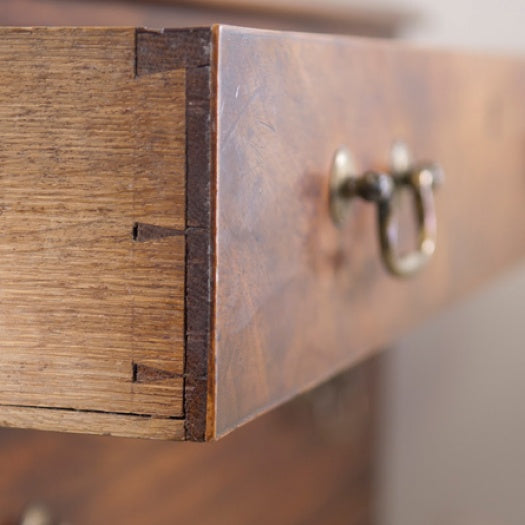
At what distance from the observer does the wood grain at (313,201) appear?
361 millimetres

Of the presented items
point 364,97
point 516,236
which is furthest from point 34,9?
point 516,236

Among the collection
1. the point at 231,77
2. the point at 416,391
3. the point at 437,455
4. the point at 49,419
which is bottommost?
the point at 437,455

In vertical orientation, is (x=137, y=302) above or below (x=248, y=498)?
above

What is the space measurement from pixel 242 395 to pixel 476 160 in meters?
0.35

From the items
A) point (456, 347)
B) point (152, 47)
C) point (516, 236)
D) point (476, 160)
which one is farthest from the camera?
point (456, 347)

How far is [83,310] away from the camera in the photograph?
0.36 m

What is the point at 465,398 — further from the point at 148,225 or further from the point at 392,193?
the point at 148,225

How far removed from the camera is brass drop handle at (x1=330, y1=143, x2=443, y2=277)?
459mm

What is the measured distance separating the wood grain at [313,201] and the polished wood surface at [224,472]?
21cm

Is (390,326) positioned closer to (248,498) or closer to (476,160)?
(476,160)

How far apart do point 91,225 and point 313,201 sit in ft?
0.38

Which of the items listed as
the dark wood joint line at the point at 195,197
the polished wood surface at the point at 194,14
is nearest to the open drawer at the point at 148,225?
the dark wood joint line at the point at 195,197

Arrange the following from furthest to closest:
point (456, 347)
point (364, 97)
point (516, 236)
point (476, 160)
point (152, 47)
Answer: point (456, 347), point (516, 236), point (476, 160), point (364, 97), point (152, 47)

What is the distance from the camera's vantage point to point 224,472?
31.9 inches
